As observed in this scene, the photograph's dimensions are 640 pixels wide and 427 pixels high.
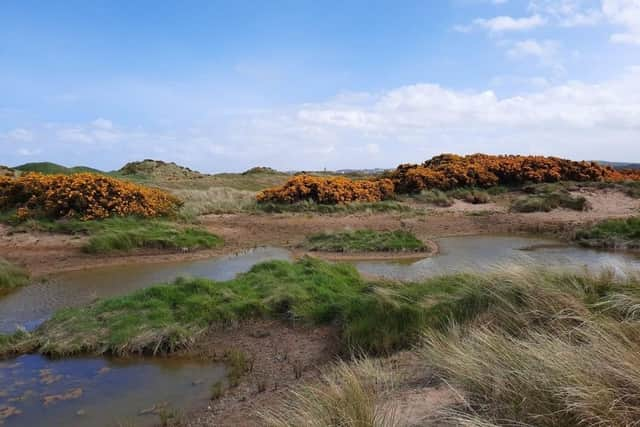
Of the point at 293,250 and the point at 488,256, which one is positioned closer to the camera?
the point at 488,256

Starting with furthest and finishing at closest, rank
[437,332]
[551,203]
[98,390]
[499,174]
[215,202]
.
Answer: [499,174], [215,202], [551,203], [98,390], [437,332]

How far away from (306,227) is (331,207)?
3.08 meters

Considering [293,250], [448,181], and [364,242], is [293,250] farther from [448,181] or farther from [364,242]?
[448,181]

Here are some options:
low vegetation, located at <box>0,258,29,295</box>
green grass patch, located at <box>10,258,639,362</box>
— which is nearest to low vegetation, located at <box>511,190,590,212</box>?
green grass patch, located at <box>10,258,639,362</box>

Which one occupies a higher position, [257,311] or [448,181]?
[448,181]

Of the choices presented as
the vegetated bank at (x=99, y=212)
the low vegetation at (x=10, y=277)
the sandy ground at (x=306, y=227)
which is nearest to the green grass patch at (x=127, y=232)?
the vegetated bank at (x=99, y=212)

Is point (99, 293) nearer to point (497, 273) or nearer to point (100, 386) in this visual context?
point (100, 386)

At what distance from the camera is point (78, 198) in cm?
1606

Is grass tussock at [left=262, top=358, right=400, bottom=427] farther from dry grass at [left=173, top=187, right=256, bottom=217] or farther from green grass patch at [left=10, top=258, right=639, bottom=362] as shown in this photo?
Result: dry grass at [left=173, top=187, right=256, bottom=217]

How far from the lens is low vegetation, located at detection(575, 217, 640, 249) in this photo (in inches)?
506

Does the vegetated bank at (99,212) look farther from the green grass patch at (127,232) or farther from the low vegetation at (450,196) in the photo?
the low vegetation at (450,196)

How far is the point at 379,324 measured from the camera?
6156mm

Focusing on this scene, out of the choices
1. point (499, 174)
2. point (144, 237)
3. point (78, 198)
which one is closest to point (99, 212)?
point (78, 198)

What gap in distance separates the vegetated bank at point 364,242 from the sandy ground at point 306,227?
0.69 m
